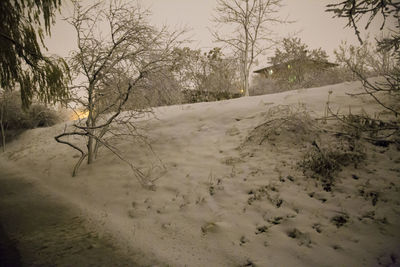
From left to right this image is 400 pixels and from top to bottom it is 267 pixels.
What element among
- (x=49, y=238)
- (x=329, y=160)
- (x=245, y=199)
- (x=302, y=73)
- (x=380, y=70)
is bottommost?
(x=49, y=238)

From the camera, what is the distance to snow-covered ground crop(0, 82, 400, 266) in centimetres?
265

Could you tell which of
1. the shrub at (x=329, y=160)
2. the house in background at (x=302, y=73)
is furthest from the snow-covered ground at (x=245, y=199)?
the house in background at (x=302, y=73)

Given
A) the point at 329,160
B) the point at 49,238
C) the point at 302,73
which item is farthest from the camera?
the point at 302,73

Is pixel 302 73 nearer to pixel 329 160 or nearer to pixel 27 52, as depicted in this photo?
pixel 329 160

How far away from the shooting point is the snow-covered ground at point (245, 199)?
2.65 metres

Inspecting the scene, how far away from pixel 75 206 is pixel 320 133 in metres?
5.67

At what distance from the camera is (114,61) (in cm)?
577

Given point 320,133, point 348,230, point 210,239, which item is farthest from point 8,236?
point 320,133

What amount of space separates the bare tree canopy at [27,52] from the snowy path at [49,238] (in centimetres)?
227

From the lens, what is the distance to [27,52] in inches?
146

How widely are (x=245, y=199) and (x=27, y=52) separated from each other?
4.70 meters

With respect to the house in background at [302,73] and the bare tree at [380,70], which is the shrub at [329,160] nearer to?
the bare tree at [380,70]

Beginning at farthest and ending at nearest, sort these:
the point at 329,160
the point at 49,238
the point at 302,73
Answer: the point at 302,73
the point at 329,160
the point at 49,238

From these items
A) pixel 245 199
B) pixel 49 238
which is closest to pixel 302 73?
pixel 245 199
